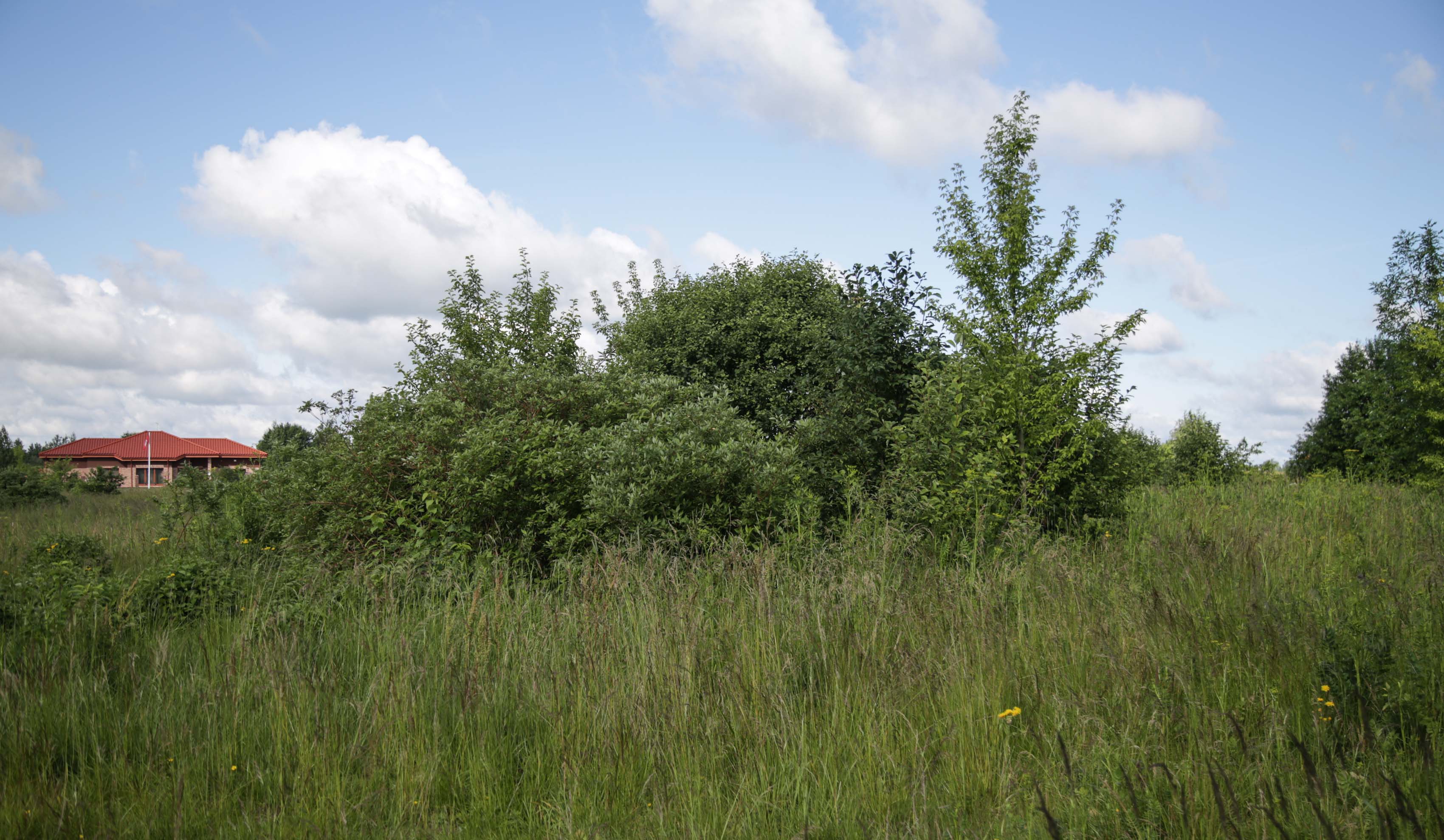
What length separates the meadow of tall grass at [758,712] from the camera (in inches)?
115

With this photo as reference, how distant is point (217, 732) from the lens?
3824 mm

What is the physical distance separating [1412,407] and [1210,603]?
865 inches

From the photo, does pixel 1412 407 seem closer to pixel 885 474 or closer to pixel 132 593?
pixel 885 474

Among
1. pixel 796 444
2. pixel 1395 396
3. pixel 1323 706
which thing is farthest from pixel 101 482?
pixel 1395 396

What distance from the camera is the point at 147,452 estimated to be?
66875 millimetres

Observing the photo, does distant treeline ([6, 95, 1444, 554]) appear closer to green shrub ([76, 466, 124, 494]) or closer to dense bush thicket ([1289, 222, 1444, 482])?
dense bush thicket ([1289, 222, 1444, 482])

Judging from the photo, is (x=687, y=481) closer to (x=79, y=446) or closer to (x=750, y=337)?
(x=750, y=337)

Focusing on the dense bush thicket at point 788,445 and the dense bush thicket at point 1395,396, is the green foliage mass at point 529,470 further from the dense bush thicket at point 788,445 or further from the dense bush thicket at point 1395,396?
the dense bush thicket at point 1395,396

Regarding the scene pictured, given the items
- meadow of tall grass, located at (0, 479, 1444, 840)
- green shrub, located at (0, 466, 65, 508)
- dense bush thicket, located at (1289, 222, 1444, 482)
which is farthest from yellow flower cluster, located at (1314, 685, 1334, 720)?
green shrub, located at (0, 466, 65, 508)

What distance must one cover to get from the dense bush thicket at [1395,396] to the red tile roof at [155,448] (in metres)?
72.7

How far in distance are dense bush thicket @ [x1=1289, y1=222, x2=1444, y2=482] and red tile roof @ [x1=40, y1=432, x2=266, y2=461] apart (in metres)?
72.7

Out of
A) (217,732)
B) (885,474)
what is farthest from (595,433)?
(217,732)

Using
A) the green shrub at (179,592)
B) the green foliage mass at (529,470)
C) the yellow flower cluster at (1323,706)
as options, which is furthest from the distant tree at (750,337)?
the yellow flower cluster at (1323,706)

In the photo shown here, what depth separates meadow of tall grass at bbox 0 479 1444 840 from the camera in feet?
9.59
